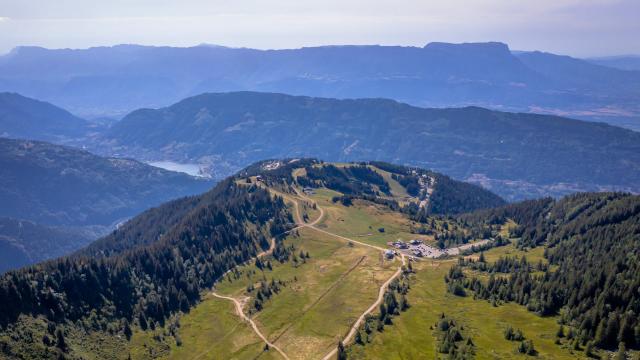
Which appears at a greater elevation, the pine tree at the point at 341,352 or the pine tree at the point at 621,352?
the pine tree at the point at 621,352

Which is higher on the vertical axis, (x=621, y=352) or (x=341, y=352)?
(x=621, y=352)

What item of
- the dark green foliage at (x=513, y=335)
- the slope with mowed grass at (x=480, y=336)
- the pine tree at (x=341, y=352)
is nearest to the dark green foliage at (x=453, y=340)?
the slope with mowed grass at (x=480, y=336)

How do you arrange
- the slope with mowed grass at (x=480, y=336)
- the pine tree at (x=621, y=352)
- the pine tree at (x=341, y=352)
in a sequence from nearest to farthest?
1. the pine tree at (x=621, y=352)
2. the slope with mowed grass at (x=480, y=336)
3. the pine tree at (x=341, y=352)

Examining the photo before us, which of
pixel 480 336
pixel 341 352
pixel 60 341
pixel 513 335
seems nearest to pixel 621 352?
pixel 513 335

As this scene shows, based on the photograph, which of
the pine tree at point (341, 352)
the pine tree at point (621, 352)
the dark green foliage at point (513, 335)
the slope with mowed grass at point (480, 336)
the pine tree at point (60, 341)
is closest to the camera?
the pine tree at point (621, 352)

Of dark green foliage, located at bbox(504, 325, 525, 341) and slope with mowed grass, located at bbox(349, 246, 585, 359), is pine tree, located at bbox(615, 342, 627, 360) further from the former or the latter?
dark green foliage, located at bbox(504, 325, 525, 341)

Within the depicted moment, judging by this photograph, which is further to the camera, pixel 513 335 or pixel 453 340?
pixel 453 340

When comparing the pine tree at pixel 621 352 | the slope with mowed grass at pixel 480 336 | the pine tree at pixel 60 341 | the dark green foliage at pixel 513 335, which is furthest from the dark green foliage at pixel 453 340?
the pine tree at pixel 60 341

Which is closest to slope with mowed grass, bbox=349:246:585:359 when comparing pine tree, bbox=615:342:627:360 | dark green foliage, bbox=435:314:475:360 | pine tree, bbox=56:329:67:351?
dark green foliage, bbox=435:314:475:360

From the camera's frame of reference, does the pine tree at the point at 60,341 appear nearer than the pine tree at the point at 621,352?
No

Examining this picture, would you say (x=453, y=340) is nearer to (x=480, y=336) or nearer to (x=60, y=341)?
(x=480, y=336)

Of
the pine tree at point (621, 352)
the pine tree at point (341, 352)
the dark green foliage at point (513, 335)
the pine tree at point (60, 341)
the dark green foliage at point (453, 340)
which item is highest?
the pine tree at point (621, 352)

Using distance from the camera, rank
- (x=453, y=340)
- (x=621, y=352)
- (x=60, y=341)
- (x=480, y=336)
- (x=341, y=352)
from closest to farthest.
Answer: (x=621, y=352)
(x=453, y=340)
(x=341, y=352)
(x=480, y=336)
(x=60, y=341)

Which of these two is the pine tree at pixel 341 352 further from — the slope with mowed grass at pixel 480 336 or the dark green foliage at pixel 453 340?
the dark green foliage at pixel 453 340
